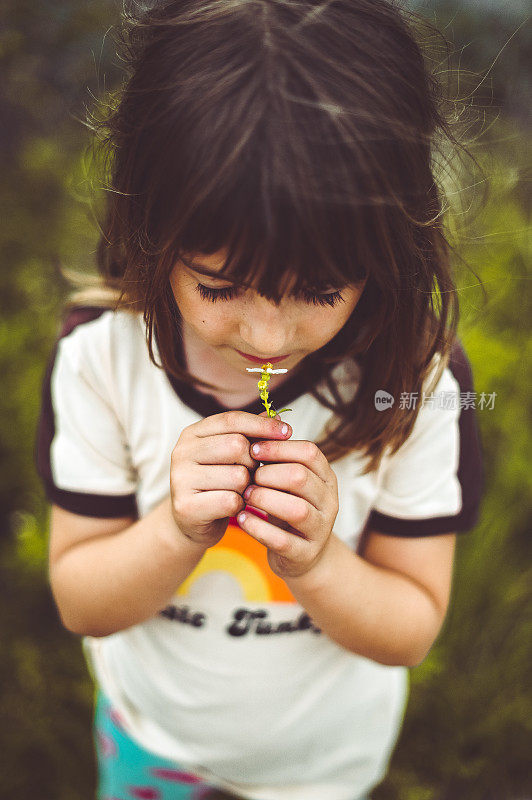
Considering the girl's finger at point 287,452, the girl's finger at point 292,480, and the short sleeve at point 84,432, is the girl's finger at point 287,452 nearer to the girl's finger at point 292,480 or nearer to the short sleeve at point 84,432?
the girl's finger at point 292,480

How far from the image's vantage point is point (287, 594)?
1047 millimetres

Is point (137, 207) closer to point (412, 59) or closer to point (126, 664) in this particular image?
point (412, 59)

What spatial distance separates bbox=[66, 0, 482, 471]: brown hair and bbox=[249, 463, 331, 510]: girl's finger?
0.66ft

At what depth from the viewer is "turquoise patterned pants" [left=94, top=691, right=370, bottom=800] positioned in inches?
48.9

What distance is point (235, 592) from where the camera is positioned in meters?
1.04

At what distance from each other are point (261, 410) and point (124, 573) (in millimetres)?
290

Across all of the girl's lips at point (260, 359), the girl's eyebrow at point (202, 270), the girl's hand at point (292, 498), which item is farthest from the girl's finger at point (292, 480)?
the girl's eyebrow at point (202, 270)

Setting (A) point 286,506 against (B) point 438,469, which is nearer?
(A) point 286,506

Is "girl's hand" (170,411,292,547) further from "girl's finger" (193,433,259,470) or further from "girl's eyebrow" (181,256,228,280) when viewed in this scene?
"girl's eyebrow" (181,256,228,280)

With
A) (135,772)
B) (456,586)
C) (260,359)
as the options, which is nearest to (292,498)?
(260,359)

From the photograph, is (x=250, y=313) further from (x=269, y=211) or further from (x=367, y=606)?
(x=367, y=606)

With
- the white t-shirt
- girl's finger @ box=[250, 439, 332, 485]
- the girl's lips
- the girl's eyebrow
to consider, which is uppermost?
the girl's eyebrow

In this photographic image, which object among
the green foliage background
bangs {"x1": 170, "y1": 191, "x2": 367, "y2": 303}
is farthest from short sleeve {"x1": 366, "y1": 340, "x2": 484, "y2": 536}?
the green foliage background

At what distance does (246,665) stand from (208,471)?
0.48 metres
